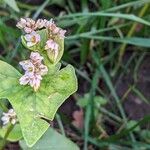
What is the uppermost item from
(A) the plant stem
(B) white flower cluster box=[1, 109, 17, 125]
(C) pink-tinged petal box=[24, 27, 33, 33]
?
(C) pink-tinged petal box=[24, 27, 33, 33]

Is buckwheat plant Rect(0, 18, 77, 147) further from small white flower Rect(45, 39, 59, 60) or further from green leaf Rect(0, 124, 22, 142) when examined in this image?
green leaf Rect(0, 124, 22, 142)

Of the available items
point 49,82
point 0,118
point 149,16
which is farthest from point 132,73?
point 49,82

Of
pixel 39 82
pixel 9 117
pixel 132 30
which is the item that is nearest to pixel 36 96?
pixel 39 82

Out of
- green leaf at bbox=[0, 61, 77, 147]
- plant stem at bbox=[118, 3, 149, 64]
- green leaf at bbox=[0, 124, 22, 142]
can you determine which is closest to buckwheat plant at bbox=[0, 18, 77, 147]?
green leaf at bbox=[0, 61, 77, 147]

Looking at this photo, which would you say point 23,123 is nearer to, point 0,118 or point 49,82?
point 49,82

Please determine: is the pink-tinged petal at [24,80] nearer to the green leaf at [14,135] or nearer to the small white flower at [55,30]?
the small white flower at [55,30]

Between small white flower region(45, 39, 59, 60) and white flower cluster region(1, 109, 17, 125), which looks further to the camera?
white flower cluster region(1, 109, 17, 125)

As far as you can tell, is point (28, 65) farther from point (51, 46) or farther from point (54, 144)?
point (54, 144)

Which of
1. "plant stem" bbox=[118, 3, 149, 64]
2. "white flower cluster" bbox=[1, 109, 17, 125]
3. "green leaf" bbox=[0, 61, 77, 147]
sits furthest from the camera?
"plant stem" bbox=[118, 3, 149, 64]
